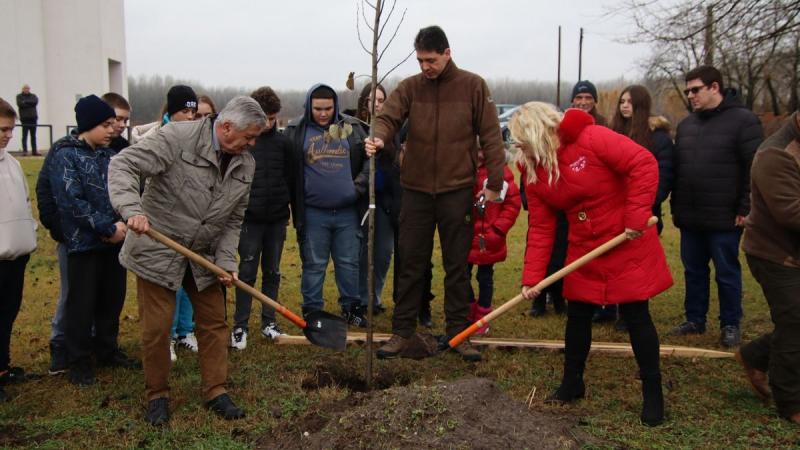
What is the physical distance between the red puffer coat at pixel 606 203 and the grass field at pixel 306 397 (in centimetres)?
84

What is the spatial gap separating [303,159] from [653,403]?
3.51 meters

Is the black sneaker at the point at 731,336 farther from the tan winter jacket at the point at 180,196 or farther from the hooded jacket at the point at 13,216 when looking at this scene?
the hooded jacket at the point at 13,216

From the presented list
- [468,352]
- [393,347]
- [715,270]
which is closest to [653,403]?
[468,352]

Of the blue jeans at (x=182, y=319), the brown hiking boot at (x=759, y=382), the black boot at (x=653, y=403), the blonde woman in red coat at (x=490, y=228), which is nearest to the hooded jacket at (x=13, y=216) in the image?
the blue jeans at (x=182, y=319)

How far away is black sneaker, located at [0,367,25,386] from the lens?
5.14 metres

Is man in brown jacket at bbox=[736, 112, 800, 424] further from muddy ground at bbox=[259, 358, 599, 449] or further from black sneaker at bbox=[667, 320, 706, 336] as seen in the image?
black sneaker at bbox=[667, 320, 706, 336]

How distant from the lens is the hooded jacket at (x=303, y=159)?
632 centimetres

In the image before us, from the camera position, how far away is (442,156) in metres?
5.59

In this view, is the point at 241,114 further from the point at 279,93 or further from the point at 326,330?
the point at 279,93

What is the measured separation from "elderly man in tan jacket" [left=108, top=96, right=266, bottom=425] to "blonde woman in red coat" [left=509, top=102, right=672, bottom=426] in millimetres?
1712

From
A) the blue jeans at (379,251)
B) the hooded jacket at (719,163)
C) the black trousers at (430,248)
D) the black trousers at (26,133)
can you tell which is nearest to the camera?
the black trousers at (430,248)

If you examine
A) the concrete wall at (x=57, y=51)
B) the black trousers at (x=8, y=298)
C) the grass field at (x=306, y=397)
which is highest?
the concrete wall at (x=57, y=51)

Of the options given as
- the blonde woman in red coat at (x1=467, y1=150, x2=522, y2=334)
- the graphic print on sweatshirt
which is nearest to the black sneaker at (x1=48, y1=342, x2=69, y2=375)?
the graphic print on sweatshirt

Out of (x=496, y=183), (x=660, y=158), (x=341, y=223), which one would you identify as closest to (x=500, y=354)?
(x=496, y=183)
